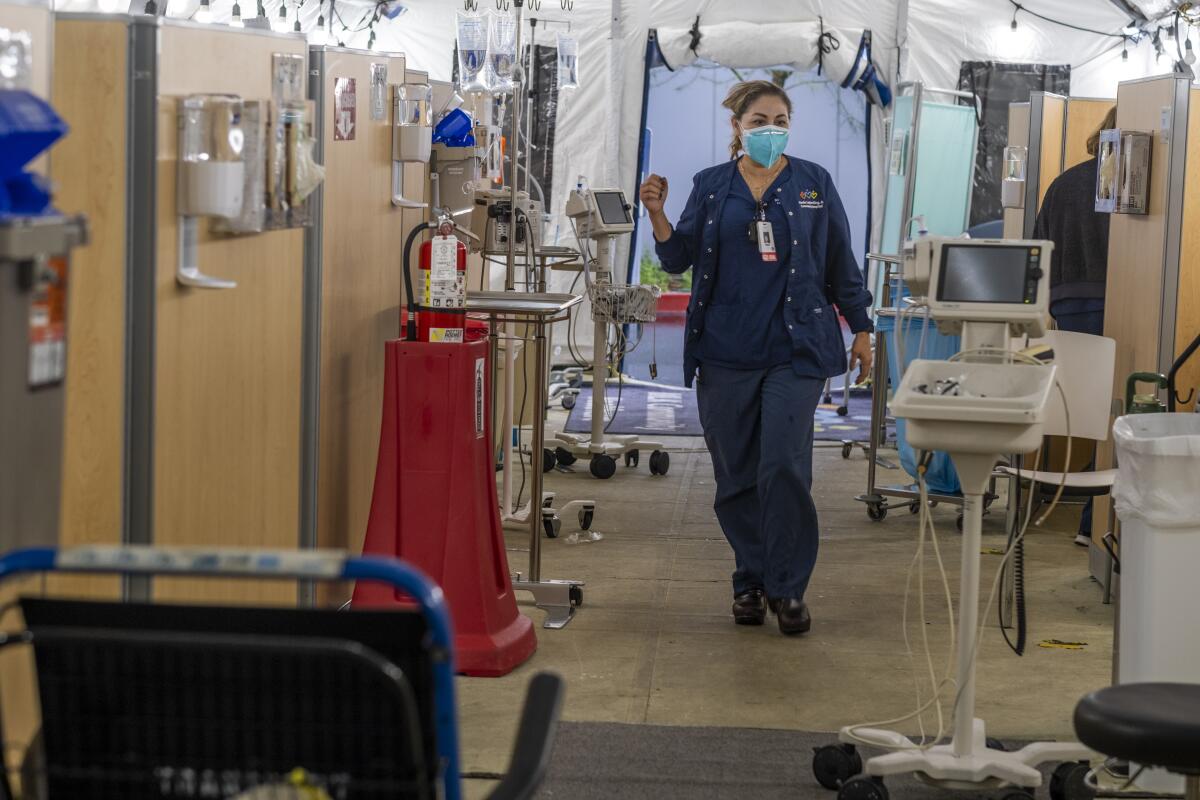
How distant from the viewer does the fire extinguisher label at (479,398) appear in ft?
13.1

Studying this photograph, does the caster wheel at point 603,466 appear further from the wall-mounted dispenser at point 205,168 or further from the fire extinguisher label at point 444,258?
the wall-mounted dispenser at point 205,168

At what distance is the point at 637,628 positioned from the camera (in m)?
4.49

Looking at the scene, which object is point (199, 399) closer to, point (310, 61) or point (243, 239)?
point (243, 239)

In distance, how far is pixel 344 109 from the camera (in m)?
4.09

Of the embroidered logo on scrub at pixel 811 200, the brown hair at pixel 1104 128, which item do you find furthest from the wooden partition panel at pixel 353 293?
the brown hair at pixel 1104 128

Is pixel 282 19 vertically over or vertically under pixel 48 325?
over

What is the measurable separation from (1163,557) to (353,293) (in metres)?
2.29

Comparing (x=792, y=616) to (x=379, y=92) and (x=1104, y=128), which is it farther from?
(x=1104, y=128)

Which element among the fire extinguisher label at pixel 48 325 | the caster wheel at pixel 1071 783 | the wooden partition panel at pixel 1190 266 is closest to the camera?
the fire extinguisher label at pixel 48 325

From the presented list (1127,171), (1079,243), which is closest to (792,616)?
(1127,171)

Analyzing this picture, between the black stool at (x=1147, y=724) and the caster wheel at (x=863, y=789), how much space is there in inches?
26.0

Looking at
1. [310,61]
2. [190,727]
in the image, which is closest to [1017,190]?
[310,61]

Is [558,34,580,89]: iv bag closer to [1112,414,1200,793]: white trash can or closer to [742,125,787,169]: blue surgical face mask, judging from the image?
[742,125,787,169]: blue surgical face mask

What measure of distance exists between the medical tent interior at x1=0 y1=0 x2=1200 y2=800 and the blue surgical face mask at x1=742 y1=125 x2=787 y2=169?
0.05 ft
